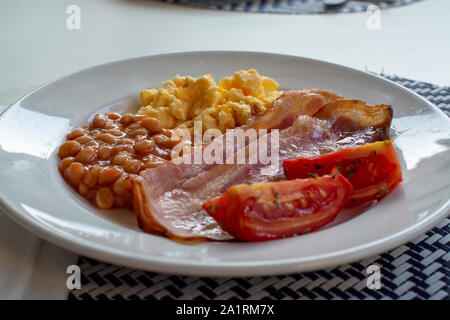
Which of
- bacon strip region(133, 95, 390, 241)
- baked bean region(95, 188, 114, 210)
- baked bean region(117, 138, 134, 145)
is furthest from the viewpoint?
baked bean region(117, 138, 134, 145)

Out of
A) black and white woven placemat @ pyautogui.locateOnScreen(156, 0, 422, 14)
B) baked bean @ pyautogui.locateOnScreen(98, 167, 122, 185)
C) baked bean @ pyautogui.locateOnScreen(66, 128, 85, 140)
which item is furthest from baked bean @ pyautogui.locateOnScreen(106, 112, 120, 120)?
black and white woven placemat @ pyautogui.locateOnScreen(156, 0, 422, 14)

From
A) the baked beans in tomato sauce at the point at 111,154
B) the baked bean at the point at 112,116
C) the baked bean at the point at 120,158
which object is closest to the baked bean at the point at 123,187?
the baked beans in tomato sauce at the point at 111,154

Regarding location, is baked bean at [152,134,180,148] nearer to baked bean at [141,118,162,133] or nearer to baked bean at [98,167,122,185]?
baked bean at [141,118,162,133]

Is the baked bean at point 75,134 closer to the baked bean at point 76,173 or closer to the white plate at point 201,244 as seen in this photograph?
the white plate at point 201,244

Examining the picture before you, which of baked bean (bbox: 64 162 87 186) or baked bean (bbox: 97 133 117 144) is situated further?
baked bean (bbox: 97 133 117 144)

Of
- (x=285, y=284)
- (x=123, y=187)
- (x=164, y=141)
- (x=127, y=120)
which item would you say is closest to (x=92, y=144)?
(x=127, y=120)
